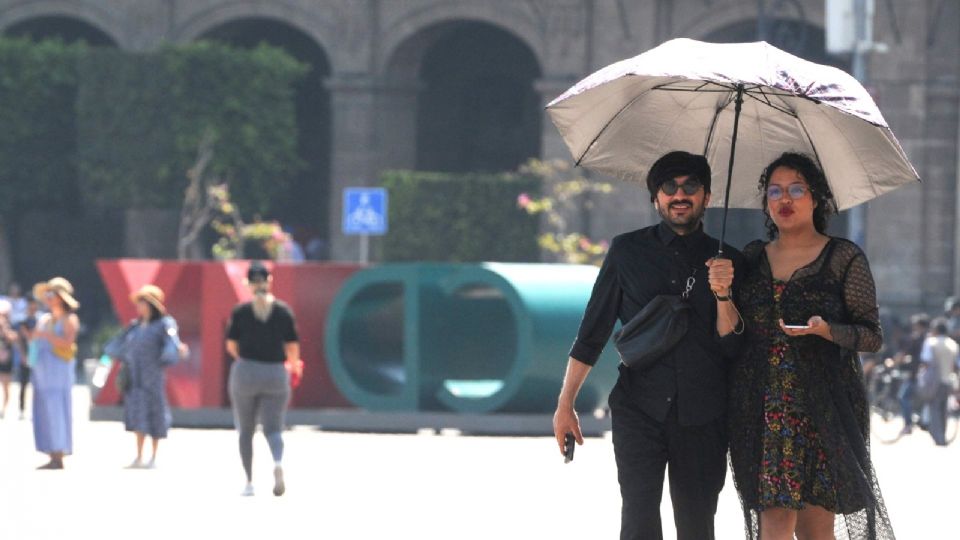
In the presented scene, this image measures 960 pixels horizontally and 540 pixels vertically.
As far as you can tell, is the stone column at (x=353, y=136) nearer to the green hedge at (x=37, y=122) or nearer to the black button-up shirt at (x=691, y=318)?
the green hedge at (x=37, y=122)

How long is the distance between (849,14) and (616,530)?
13799 millimetres

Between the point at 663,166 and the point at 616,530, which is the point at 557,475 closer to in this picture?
the point at 616,530

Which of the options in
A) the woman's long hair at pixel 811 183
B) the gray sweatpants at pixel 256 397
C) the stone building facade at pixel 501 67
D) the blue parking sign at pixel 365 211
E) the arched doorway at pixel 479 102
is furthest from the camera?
the arched doorway at pixel 479 102

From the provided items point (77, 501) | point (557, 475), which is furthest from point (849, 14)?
point (77, 501)

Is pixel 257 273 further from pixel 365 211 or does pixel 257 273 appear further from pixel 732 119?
pixel 365 211

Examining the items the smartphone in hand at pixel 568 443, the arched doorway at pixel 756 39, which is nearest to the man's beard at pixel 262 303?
the smartphone in hand at pixel 568 443

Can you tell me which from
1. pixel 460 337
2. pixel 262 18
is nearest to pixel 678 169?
pixel 460 337

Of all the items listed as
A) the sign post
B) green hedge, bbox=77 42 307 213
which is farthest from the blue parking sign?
green hedge, bbox=77 42 307 213

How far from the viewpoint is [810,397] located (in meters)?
8.04

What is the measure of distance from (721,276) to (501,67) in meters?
36.8

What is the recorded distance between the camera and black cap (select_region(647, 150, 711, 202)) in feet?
27.6

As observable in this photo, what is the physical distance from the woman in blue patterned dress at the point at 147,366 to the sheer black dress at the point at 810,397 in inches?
455

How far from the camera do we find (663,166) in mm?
8453

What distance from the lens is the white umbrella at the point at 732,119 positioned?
8211 mm
